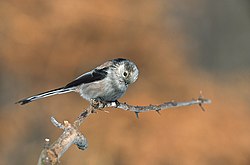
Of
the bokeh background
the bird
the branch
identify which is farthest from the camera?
the bokeh background

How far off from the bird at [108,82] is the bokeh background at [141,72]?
289 cm

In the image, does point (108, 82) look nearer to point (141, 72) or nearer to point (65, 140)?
point (65, 140)

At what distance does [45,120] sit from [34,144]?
562 mm

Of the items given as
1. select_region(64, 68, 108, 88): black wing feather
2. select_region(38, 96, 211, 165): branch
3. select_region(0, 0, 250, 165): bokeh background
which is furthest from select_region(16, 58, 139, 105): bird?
select_region(0, 0, 250, 165): bokeh background

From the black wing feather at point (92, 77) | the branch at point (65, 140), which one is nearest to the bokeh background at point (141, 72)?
the black wing feather at point (92, 77)

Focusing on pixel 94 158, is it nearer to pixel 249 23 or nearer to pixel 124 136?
pixel 124 136

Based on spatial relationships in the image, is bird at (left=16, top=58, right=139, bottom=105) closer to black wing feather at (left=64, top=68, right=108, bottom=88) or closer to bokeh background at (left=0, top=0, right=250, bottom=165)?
black wing feather at (left=64, top=68, right=108, bottom=88)

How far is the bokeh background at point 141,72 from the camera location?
730 cm

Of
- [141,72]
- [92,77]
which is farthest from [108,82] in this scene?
[141,72]

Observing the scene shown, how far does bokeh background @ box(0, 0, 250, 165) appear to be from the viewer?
23.9 ft

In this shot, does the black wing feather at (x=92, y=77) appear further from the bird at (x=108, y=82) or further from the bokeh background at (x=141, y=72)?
the bokeh background at (x=141, y=72)

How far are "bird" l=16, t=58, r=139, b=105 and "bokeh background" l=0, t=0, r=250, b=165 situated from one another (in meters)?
2.89

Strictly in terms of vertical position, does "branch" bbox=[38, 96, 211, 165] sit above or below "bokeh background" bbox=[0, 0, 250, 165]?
below

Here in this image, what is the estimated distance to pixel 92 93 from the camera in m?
3.93
